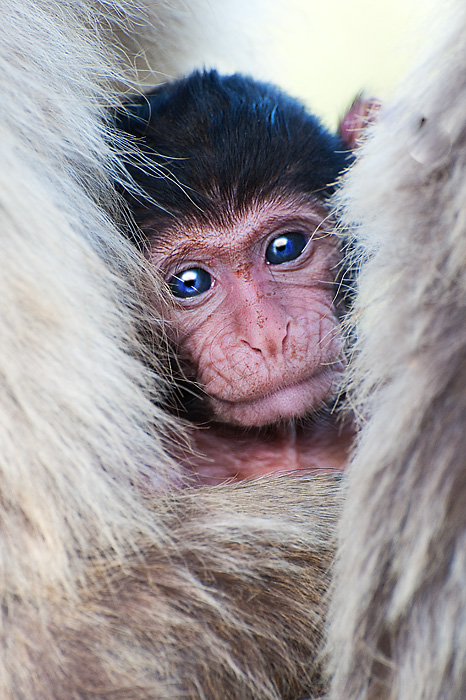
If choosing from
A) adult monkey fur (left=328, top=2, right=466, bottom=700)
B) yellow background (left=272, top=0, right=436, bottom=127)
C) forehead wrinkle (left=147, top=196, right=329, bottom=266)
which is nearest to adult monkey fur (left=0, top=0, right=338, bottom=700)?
adult monkey fur (left=328, top=2, right=466, bottom=700)

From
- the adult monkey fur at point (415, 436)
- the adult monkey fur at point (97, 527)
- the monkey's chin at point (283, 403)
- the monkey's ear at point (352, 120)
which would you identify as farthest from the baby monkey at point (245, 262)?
the adult monkey fur at point (415, 436)

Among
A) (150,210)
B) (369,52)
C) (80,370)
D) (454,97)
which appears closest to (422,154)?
(454,97)

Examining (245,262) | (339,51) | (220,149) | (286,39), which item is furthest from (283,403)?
(339,51)

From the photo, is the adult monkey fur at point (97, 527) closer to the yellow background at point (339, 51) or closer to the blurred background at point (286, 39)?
the blurred background at point (286, 39)

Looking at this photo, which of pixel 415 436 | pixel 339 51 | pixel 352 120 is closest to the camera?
pixel 415 436

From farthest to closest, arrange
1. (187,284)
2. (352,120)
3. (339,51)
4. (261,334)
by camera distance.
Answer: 1. (339,51)
2. (352,120)
3. (187,284)
4. (261,334)

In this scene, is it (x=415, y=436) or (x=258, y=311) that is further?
(x=258, y=311)

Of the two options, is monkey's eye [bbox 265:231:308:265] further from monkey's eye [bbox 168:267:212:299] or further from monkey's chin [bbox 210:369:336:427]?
monkey's chin [bbox 210:369:336:427]

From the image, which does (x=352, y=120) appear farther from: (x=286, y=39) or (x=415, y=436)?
(x=415, y=436)
